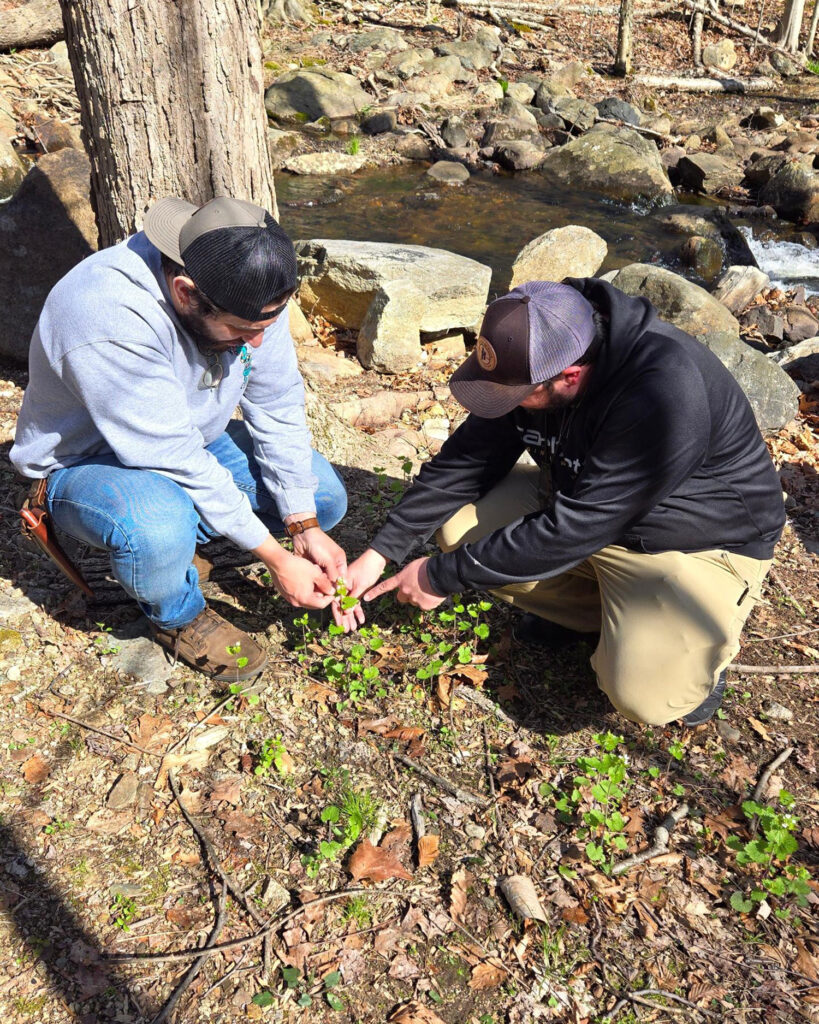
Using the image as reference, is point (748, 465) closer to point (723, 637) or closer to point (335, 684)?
point (723, 637)

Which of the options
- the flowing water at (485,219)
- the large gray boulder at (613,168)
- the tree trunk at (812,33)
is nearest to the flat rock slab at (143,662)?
the flowing water at (485,219)

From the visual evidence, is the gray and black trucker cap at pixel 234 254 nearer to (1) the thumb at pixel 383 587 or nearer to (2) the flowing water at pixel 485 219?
(1) the thumb at pixel 383 587

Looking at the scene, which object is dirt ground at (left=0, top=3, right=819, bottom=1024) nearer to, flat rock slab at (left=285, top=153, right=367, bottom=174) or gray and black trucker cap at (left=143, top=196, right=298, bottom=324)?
gray and black trucker cap at (left=143, top=196, right=298, bottom=324)

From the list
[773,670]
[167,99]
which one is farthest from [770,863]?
[167,99]

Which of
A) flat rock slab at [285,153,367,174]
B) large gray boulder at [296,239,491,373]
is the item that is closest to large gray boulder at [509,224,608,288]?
large gray boulder at [296,239,491,373]

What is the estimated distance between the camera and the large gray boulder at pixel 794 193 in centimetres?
1204

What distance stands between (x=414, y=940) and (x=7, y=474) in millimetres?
3149

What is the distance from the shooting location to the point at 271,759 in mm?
2889

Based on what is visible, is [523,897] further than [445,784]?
No

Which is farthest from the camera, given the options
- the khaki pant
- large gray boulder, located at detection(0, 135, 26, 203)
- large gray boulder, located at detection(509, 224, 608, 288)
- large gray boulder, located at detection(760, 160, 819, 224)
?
large gray boulder, located at detection(760, 160, 819, 224)

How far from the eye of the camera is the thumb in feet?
Result: 10.7

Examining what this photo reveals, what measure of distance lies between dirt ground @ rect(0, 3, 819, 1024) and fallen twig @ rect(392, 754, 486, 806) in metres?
0.01

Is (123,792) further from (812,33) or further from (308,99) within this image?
(812,33)

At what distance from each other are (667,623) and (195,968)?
76.1 inches
